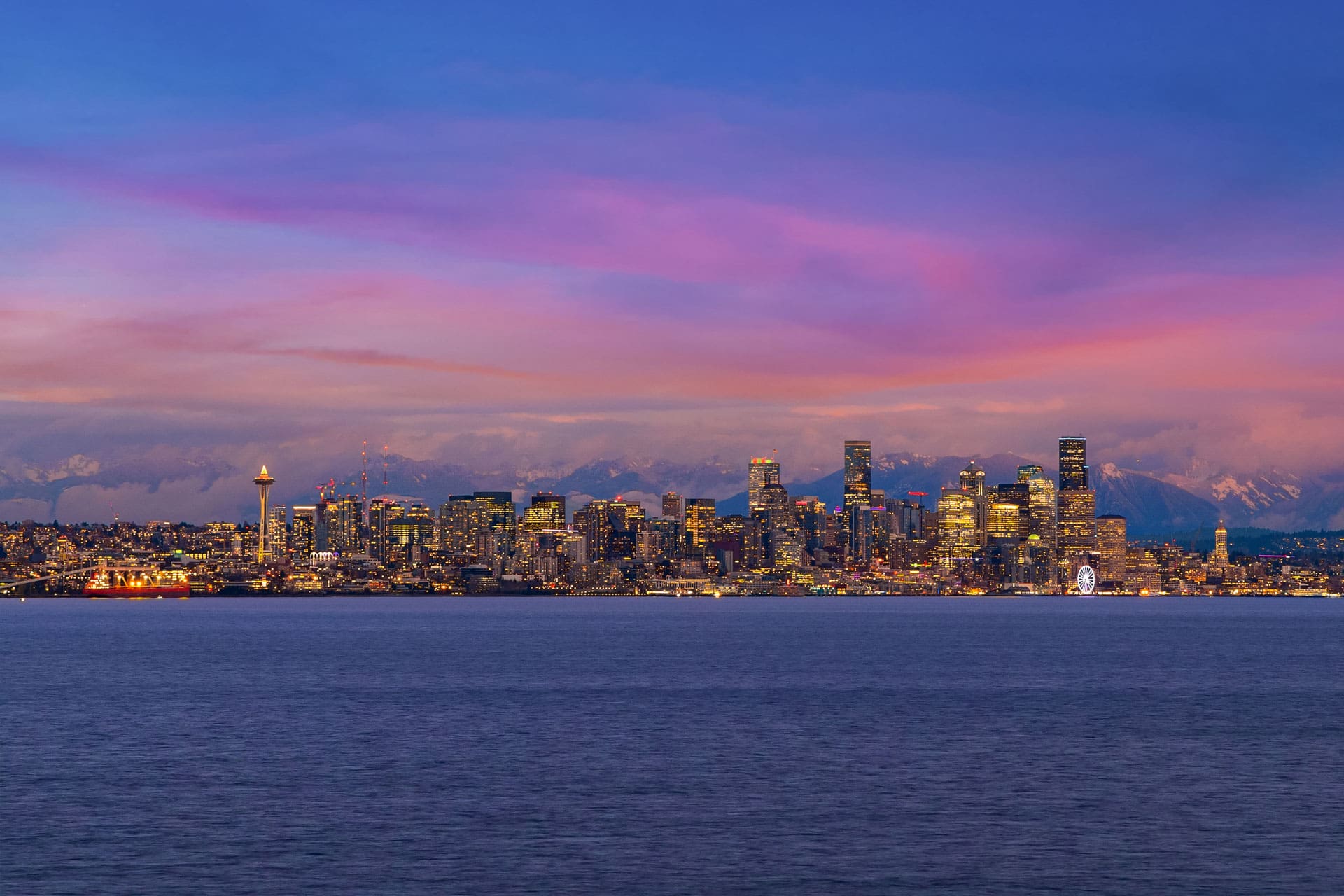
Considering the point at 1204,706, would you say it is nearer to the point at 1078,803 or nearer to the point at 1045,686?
the point at 1045,686

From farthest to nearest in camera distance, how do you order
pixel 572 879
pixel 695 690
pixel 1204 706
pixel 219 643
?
pixel 219 643, pixel 695 690, pixel 1204 706, pixel 572 879

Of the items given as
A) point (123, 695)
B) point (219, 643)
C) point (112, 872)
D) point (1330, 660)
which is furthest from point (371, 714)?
point (1330, 660)

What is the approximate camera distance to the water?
150 feet

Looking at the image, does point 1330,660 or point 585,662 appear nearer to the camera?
point 585,662

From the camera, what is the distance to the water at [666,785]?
4575 centimetres

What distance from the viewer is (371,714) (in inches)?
3602

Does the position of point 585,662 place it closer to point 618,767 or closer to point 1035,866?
point 618,767

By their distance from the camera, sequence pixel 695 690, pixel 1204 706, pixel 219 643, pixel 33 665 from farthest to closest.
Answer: pixel 219 643, pixel 33 665, pixel 695 690, pixel 1204 706

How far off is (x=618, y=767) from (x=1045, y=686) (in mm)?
57846

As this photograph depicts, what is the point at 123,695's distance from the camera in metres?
103

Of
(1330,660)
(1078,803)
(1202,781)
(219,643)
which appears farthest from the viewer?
(219,643)

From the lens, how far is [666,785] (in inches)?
2453

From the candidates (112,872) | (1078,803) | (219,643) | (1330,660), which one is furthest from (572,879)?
(219,643)

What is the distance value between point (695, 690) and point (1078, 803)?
5454cm
